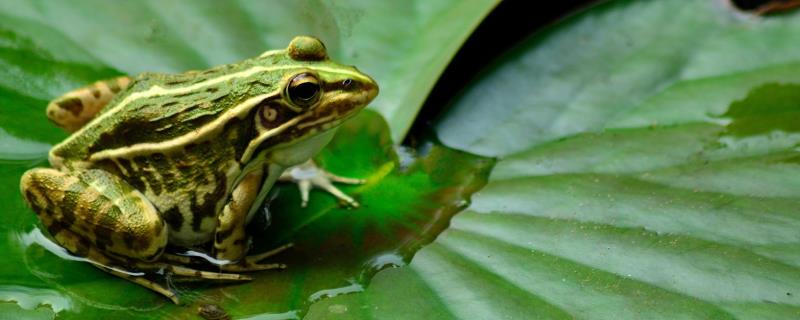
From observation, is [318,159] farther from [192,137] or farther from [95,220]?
[95,220]

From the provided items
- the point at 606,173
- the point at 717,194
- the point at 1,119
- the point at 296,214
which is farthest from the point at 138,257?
the point at 717,194

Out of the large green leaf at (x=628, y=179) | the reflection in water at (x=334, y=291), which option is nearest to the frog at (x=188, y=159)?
the reflection in water at (x=334, y=291)

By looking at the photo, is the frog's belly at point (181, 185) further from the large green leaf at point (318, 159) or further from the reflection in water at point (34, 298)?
the reflection in water at point (34, 298)

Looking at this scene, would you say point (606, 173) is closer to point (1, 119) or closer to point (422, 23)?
point (422, 23)

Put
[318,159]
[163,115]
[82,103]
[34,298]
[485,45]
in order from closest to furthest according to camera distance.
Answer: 1. [34,298]
2. [163,115]
3. [82,103]
4. [318,159]
5. [485,45]

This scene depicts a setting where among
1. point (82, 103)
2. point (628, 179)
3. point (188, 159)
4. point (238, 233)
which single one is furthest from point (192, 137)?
point (628, 179)
